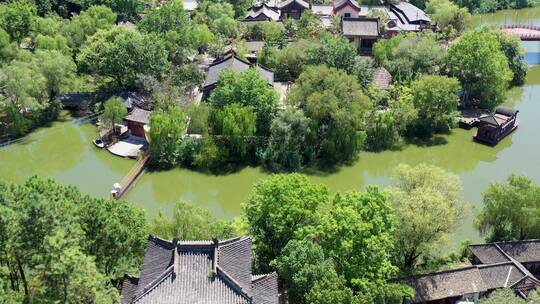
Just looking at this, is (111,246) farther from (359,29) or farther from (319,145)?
(359,29)

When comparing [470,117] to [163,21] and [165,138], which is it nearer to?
[165,138]

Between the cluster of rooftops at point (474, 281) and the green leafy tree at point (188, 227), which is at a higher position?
the green leafy tree at point (188, 227)

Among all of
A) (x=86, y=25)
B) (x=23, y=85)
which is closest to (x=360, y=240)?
(x=23, y=85)

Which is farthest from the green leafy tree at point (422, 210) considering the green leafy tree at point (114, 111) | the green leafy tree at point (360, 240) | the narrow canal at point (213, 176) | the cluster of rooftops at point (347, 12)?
the cluster of rooftops at point (347, 12)

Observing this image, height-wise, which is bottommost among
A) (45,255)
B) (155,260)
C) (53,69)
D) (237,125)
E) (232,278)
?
(237,125)

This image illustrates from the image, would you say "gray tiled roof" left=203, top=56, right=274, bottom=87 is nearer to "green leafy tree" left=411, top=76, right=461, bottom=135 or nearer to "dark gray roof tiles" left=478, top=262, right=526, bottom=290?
"green leafy tree" left=411, top=76, right=461, bottom=135

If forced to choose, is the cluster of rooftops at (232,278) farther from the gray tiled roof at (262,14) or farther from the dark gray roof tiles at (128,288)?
the gray tiled roof at (262,14)
